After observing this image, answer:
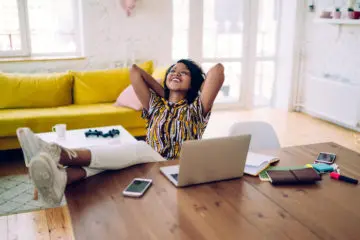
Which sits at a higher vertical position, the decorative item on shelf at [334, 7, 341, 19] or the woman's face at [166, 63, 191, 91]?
the decorative item on shelf at [334, 7, 341, 19]

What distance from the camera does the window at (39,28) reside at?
460 centimetres

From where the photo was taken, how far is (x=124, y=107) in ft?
13.5

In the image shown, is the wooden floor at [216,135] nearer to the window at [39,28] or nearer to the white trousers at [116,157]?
the white trousers at [116,157]

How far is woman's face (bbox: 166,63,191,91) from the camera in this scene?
7.68ft

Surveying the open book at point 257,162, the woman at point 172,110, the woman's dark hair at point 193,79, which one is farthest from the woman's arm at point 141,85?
the open book at point 257,162

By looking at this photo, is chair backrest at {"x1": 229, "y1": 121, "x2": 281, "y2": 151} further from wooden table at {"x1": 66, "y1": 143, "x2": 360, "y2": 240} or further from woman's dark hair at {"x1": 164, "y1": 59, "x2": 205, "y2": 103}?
wooden table at {"x1": 66, "y1": 143, "x2": 360, "y2": 240}

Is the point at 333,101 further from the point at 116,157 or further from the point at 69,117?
the point at 116,157

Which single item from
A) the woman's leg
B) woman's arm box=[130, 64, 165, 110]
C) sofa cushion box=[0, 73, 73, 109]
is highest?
woman's arm box=[130, 64, 165, 110]

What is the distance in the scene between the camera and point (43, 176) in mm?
1555

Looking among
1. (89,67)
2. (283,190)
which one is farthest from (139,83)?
(89,67)

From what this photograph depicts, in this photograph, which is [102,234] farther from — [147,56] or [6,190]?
[147,56]

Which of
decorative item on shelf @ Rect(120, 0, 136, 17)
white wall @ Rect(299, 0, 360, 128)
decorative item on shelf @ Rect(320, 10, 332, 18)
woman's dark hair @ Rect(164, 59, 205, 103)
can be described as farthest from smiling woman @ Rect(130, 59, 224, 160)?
decorative item on shelf @ Rect(320, 10, 332, 18)

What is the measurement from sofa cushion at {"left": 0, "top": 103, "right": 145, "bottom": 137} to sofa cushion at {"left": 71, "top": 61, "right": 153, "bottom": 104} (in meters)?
0.17

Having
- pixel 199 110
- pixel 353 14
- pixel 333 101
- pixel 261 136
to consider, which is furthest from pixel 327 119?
pixel 199 110
